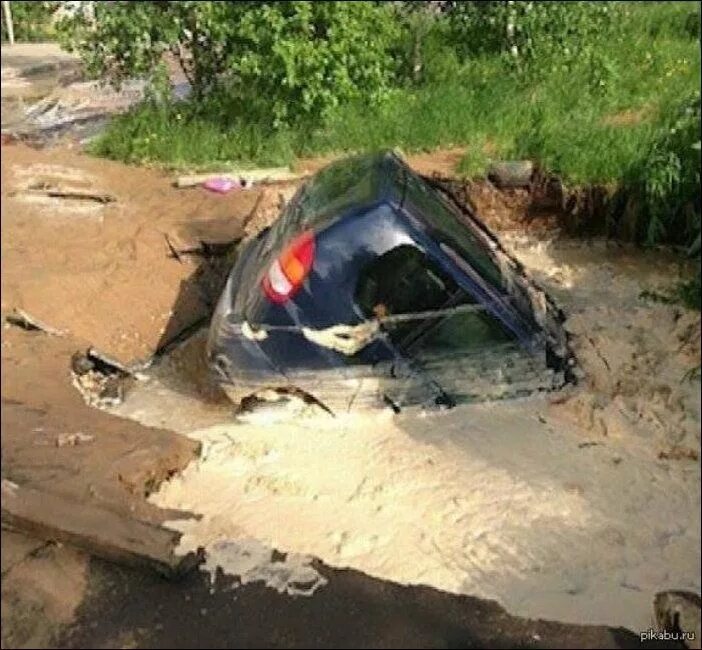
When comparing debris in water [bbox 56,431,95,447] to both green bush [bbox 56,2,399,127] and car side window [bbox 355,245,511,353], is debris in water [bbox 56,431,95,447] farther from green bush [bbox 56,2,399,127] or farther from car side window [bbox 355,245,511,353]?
green bush [bbox 56,2,399,127]

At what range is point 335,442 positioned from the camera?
4.11m

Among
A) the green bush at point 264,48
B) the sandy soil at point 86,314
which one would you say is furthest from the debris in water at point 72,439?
the green bush at point 264,48

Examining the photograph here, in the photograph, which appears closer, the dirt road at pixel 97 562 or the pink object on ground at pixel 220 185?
the dirt road at pixel 97 562

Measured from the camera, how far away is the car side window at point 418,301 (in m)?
4.09

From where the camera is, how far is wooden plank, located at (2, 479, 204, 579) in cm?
204

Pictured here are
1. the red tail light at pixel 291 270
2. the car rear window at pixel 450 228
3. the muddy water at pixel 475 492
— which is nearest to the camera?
the muddy water at pixel 475 492

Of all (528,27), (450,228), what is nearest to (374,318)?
(450,228)

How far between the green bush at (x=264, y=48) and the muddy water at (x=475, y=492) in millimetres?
2067

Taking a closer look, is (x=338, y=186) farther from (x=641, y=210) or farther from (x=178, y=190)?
(x=641, y=210)

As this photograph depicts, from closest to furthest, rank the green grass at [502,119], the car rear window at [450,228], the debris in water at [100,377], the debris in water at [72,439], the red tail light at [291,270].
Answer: the debris in water at [72,439]
the red tail light at [291,270]
the debris in water at [100,377]
the car rear window at [450,228]
the green grass at [502,119]

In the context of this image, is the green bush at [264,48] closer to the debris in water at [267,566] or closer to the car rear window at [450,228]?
the car rear window at [450,228]

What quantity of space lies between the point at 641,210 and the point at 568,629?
4.08 m

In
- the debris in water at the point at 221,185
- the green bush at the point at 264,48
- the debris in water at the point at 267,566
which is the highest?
the green bush at the point at 264,48

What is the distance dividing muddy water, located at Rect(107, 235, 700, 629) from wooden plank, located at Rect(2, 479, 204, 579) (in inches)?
11.0
